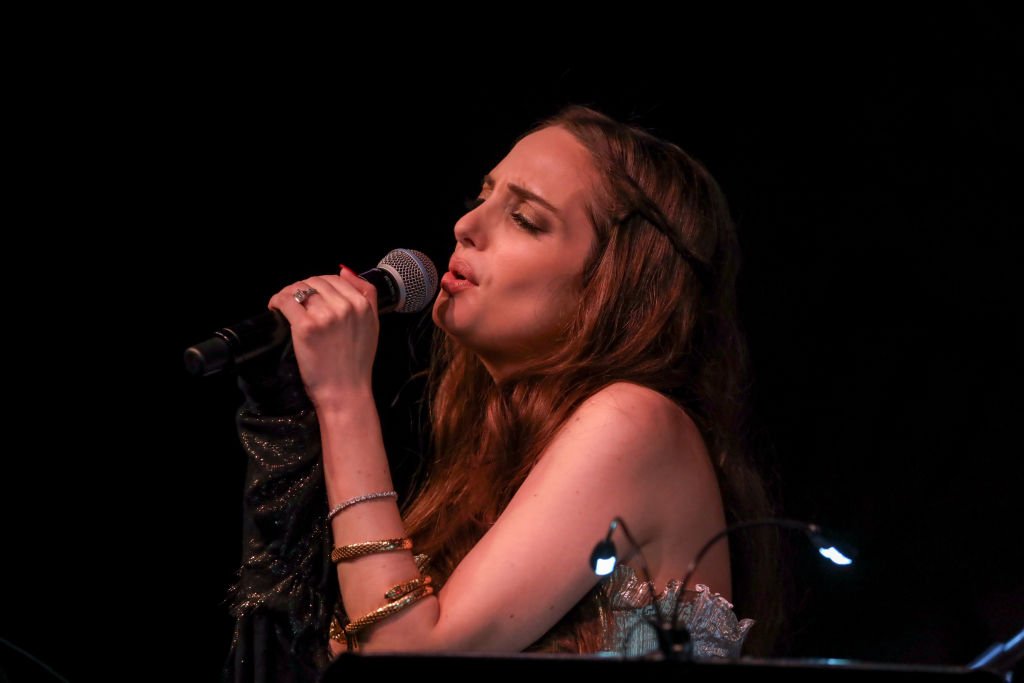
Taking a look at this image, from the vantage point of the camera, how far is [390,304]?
1.67 m

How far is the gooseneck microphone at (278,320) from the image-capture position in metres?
1.33

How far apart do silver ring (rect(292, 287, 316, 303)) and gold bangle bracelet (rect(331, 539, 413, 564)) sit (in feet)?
1.16

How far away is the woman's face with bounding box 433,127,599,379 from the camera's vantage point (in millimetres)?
1758

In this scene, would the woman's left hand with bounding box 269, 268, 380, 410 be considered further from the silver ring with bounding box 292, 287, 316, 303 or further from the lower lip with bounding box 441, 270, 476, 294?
the lower lip with bounding box 441, 270, 476, 294

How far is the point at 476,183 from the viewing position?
247 cm

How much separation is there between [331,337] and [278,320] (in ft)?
0.25

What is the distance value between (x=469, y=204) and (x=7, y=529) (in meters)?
1.11

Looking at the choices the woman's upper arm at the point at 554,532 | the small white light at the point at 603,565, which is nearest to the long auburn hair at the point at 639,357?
the woman's upper arm at the point at 554,532

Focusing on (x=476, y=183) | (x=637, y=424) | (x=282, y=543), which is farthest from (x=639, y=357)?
(x=476, y=183)

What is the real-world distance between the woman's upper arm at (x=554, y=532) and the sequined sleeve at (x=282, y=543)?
18 cm

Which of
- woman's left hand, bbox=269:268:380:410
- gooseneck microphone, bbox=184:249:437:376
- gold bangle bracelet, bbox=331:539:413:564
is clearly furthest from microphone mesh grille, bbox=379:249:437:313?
gold bangle bracelet, bbox=331:539:413:564

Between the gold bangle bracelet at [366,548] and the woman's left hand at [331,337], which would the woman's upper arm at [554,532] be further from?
the woman's left hand at [331,337]

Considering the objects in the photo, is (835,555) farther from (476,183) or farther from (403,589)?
(476,183)

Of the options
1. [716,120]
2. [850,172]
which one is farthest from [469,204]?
[850,172]
